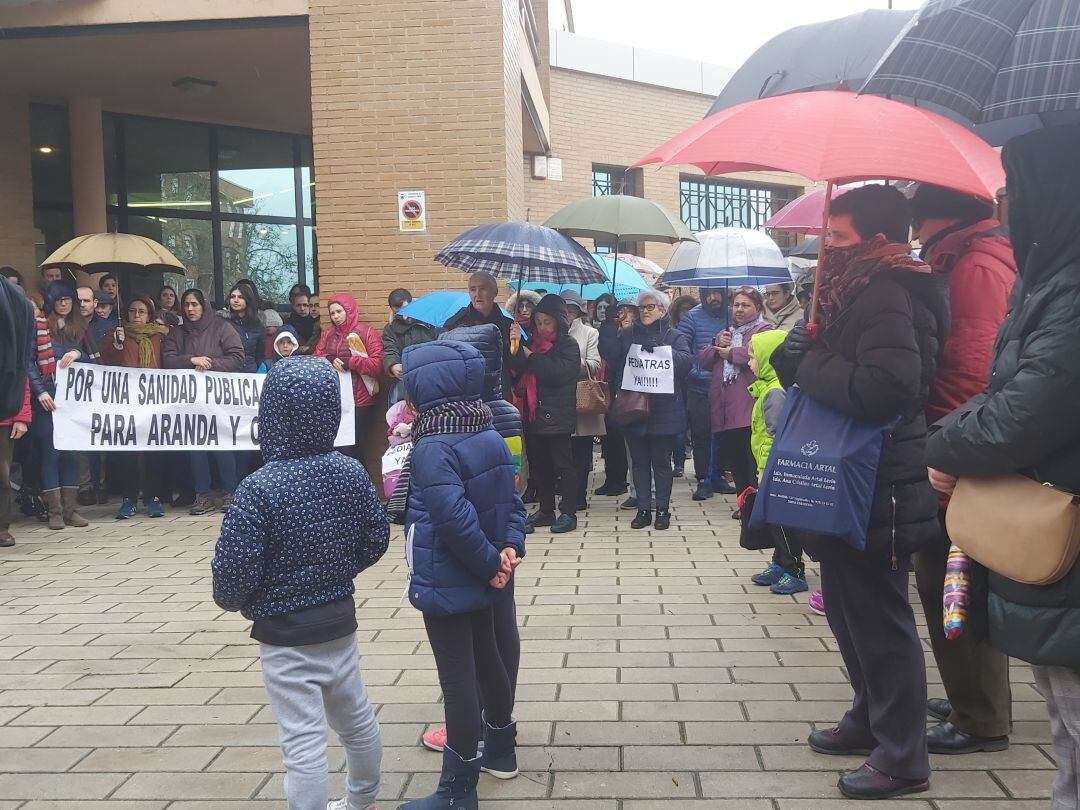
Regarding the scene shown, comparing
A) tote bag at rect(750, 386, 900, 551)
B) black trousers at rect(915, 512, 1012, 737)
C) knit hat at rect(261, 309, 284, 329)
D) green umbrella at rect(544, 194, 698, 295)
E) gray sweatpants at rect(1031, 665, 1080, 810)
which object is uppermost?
green umbrella at rect(544, 194, 698, 295)

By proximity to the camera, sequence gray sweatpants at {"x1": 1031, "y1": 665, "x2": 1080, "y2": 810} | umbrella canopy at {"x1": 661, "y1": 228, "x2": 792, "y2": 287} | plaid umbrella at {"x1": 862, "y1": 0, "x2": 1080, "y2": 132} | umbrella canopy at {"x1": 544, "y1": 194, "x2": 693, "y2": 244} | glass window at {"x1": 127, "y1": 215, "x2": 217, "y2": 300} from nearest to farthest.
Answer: gray sweatpants at {"x1": 1031, "y1": 665, "x2": 1080, "y2": 810}, plaid umbrella at {"x1": 862, "y1": 0, "x2": 1080, "y2": 132}, umbrella canopy at {"x1": 544, "y1": 194, "x2": 693, "y2": 244}, umbrella canopy at {"x1": 661, "y1": 228, "x2": 792, "y2": 287}, glass window at {"x1": 127, "y1": 215, "x2": 217, "y2": 300}

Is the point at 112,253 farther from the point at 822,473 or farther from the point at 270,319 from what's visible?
the point at 822,473

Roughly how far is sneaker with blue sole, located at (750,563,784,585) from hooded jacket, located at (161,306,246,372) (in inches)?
211

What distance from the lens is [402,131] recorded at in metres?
9.42

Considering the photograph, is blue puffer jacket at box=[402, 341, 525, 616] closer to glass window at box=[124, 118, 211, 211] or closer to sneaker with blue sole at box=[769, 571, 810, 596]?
sneaker with blue sole at box=[769, 571, 810, 596]

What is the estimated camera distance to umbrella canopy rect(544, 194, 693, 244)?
8.38 m

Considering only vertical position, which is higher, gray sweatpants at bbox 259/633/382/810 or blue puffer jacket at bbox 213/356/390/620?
blue puffer jacket at bbox 213/356/390/620

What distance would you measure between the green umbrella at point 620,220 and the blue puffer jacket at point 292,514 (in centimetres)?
566

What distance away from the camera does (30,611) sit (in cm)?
596

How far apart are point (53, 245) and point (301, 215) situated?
3.38 m

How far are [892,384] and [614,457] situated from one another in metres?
6.89

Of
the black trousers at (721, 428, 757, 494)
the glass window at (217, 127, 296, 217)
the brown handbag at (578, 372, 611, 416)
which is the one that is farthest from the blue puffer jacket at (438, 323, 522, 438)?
Result: the glass window at (217, 127, 296, 217)

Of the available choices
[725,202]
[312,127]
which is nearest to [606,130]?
[725,202]

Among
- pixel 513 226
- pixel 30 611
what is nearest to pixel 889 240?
pixel 513 226
